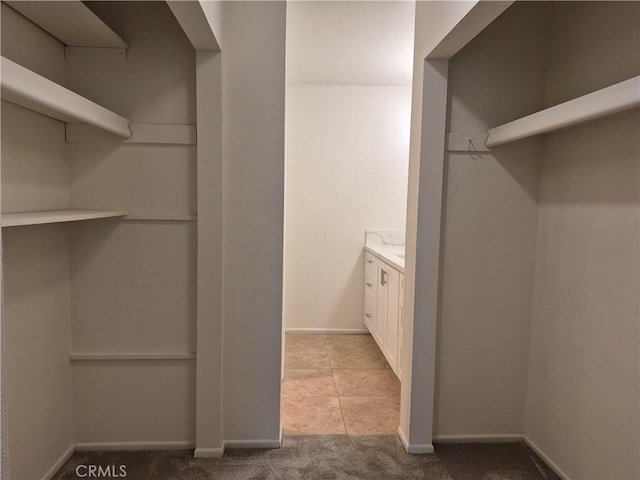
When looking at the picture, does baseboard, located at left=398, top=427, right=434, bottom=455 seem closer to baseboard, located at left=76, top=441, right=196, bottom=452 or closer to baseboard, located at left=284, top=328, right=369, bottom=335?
baseboard, located at left=76, top=441, right=196, bottom=452

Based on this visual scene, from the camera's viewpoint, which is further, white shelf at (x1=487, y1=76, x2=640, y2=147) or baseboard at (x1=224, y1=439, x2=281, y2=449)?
baseboard at (x1=224, y1=439, x2=281, y2=449)

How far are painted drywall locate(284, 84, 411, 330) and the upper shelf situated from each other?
2.31 metres

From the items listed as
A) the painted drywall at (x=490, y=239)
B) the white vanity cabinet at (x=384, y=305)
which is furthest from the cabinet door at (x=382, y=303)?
the painted drywall at (x=490, y=239)

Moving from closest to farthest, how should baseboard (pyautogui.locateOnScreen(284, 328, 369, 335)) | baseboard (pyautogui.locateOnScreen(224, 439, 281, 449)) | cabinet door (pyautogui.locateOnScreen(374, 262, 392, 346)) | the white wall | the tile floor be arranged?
baseboard (pyautogui.locateOnScreen(224, 439, 281, 449)), the tile floor, cabinet door (pyautogui.locateOnScreen(374, 262, 392, 346)), the white wall, baseboard (pyautogui.locateOnScreen(284, 328, 369, 335))

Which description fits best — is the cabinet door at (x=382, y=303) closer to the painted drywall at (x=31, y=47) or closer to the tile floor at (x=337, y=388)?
the tile floor at (x=337, y=388)

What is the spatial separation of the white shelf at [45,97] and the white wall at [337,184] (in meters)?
2.45

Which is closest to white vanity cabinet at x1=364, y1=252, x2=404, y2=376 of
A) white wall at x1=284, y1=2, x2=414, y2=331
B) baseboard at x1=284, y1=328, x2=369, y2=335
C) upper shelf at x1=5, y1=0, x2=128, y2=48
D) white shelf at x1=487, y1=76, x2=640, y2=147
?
baseboard at x1=284, y1=328, x2=369, y2=335

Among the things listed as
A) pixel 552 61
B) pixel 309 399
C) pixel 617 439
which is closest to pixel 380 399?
pixel 309 399

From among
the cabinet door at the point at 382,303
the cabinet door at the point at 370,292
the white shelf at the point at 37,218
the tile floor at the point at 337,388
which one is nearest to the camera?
the white shelf at the point at 37,218

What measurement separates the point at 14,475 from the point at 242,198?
1528mm

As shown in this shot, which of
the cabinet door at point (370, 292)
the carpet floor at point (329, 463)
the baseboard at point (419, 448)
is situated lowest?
the carpet floor at point (329, 463)

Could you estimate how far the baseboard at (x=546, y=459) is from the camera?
2041 mm

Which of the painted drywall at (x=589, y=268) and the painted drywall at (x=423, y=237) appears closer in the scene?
the painted drywall at (x=589, y=268)

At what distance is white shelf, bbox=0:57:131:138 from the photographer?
1195 mm
